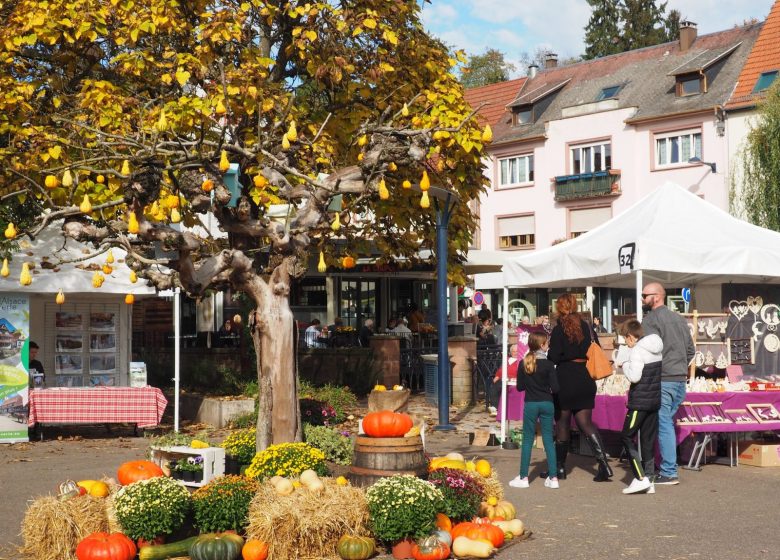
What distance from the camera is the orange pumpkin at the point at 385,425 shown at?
8.96 m

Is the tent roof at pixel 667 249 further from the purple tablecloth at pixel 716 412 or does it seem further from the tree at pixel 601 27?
the tree at pixel 601 27

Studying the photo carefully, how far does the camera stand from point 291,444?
9188 millimetres

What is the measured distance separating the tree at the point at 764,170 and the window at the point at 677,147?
604cm

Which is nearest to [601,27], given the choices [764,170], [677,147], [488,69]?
[488,69]

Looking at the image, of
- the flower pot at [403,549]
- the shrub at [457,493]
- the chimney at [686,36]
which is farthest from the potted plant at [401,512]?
the chimney at [686,36]

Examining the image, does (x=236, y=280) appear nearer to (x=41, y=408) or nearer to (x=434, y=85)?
(x=41, y=408)

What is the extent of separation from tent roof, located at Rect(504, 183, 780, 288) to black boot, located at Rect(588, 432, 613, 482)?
2.25 meters

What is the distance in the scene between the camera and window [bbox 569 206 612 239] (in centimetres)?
4756

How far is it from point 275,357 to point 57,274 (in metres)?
7.87

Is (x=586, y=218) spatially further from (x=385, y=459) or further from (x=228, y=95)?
(x=385, y=459)

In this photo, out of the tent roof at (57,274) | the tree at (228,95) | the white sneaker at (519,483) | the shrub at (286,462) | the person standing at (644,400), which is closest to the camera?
the shrub at (286,462)

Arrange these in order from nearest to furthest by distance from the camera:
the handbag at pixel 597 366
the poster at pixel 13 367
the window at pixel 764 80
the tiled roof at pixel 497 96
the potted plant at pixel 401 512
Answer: the potted plant at pixel 401 512, the handbag at pixel 597 366, the poster at pixel 13 367, the window at pixel 764 80, the tiled roof at pixel 497 96

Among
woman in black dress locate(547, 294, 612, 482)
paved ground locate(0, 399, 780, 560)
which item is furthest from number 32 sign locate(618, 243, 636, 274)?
paved ground locate(0, 399, 780, 560)

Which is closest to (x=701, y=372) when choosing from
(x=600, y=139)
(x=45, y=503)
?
(x=45, y=503)
